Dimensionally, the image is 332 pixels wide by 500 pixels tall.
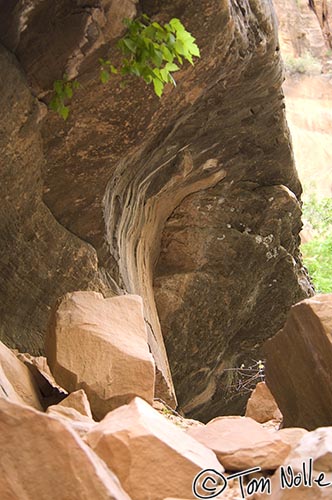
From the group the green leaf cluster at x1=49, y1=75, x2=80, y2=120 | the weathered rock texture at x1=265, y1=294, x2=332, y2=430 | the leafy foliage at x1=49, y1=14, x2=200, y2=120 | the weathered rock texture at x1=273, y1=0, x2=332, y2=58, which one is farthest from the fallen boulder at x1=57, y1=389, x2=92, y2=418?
the weathered rock texture at x1=273, y1=0, x2=332, y2=58

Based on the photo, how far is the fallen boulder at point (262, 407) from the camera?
23.7 ft

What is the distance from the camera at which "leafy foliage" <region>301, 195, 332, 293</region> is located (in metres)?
16.7

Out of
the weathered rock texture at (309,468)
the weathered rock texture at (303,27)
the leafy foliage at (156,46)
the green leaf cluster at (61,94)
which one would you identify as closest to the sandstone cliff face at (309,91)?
the weathered rock texture at (303,27)

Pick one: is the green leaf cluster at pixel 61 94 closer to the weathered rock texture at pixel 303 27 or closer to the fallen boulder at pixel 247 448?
the fallen boulder at pixel 247 448

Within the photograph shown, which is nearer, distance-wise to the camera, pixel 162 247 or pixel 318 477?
pixel 318 477

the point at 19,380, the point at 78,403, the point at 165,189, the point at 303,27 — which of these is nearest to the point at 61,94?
the point at 19,380

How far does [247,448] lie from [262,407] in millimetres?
4730

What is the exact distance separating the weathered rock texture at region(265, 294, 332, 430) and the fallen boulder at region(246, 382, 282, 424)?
2138 mm

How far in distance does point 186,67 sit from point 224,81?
840 mm

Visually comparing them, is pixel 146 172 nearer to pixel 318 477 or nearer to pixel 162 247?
pixel 162 247

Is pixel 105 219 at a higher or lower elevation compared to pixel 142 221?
higher

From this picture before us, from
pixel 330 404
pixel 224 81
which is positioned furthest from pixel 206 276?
pixel 330 404

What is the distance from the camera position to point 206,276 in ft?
30.9
